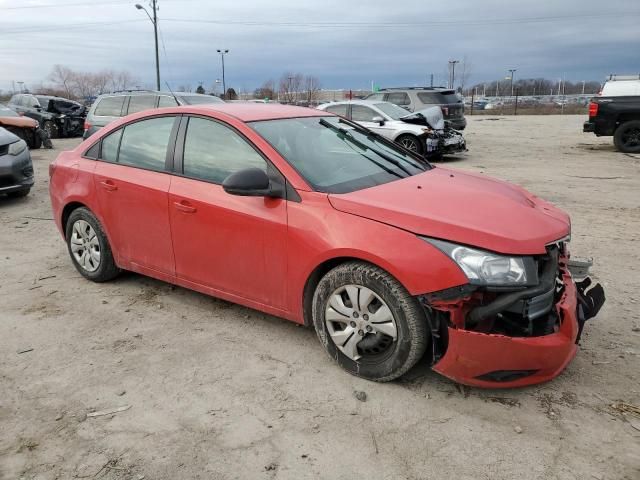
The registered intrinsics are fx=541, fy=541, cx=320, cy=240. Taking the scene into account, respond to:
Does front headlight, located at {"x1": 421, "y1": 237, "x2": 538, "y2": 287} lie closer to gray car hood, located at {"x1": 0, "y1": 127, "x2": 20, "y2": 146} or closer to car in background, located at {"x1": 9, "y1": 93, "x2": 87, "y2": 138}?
gray car hood, located at {"x1": 0, "y1": 127, "x2": 20, "y2": 146}

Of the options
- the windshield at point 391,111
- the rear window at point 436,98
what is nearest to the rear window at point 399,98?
the rear window at point 436,98

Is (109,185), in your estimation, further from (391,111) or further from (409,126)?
(391,111)

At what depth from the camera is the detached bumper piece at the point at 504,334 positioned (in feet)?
9.08

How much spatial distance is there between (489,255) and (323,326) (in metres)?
1.09

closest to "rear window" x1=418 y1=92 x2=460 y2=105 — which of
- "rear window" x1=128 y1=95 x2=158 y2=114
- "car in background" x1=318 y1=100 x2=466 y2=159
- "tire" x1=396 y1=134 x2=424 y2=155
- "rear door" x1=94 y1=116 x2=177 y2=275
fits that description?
"car in background" x1=318 y1=100 x2=466 y2=159

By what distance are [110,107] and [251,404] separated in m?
11.0

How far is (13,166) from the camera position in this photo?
8.20 meters

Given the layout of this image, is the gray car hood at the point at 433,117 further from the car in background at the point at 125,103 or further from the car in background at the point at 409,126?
the car in background at the point at 125,103

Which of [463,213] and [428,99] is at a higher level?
[428,99]

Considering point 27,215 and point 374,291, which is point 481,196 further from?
point 27,215

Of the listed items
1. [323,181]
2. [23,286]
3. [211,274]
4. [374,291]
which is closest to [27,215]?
[23,286]

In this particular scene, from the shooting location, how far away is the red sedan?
9.25 feet

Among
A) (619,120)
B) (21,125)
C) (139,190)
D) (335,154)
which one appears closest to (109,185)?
(139,190)

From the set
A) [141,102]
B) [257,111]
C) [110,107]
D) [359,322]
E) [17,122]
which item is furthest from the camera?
[17,122]
